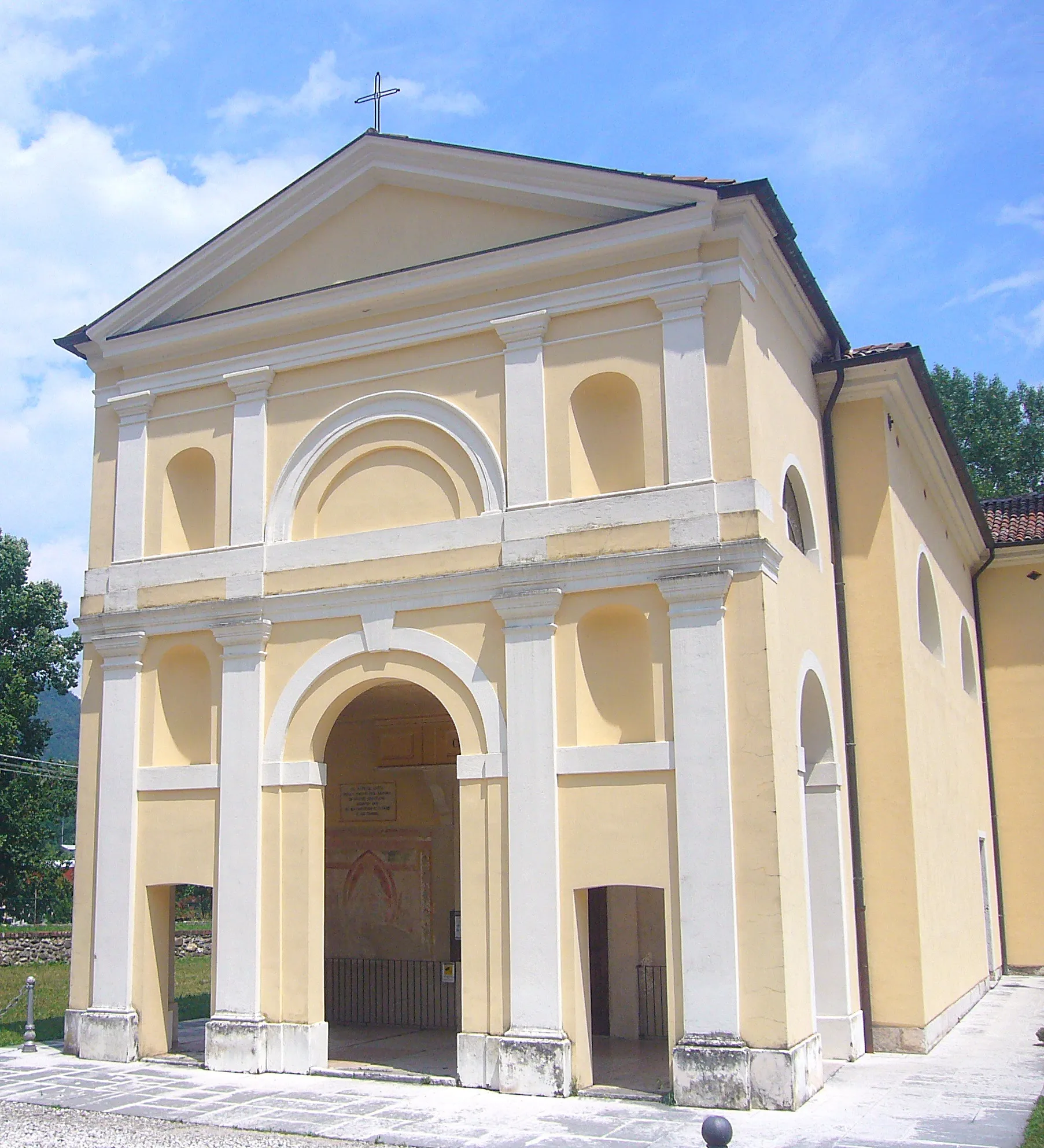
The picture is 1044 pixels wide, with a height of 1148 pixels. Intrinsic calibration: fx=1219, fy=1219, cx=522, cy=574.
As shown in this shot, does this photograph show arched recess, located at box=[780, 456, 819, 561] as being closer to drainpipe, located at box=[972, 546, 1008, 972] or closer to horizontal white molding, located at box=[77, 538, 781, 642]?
horizontal white molding, located at box=[77, 538, 781, 642]

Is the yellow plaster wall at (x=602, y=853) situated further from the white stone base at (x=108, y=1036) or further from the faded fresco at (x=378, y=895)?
the faded fresco at (x=378, y=895)

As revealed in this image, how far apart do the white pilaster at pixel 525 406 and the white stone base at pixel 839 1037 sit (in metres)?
5.92

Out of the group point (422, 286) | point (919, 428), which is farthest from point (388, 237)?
point (919, 428)

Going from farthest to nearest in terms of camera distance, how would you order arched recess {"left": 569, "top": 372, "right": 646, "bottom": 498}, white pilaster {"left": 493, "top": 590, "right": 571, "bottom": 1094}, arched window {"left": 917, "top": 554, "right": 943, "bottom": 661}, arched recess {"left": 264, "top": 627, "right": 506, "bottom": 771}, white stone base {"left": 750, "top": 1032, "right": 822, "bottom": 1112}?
arched window {"left": 917, "top": 554, "right": 943, "bottom": 661}, arched recess {"left": 569, "top": 372, "right": 646, "bottom": 498}, arched recess {"left": 264, "top": 627, "right": 506, "bottom": 771}, white pilaster {"left": 493, "top": 590, "right": 571, "bottom": 1094}, white stone base {"left": 750, "top": 1032, "right": 822, "bottom": 1112}

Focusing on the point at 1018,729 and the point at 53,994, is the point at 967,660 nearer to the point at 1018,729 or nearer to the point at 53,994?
the point at 1018,729

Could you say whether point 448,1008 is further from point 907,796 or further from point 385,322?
point 385,322

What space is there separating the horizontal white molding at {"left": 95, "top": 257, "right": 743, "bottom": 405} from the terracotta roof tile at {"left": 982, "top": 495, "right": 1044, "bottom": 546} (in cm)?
1093

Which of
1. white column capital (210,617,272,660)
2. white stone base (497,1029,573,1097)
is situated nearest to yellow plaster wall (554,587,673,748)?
white stone base (497,1029,573,1097)

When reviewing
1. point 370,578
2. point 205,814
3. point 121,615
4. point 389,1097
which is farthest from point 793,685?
point 121,615

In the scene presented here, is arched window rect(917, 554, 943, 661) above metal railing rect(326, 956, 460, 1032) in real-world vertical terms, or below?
above

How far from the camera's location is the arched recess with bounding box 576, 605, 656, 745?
11.2 meters

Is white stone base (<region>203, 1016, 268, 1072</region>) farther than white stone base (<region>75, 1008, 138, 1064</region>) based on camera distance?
No

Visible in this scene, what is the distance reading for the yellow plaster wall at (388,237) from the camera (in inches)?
492

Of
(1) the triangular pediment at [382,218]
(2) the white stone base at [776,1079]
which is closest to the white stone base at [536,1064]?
(2) the white stone base at [776,1079]
